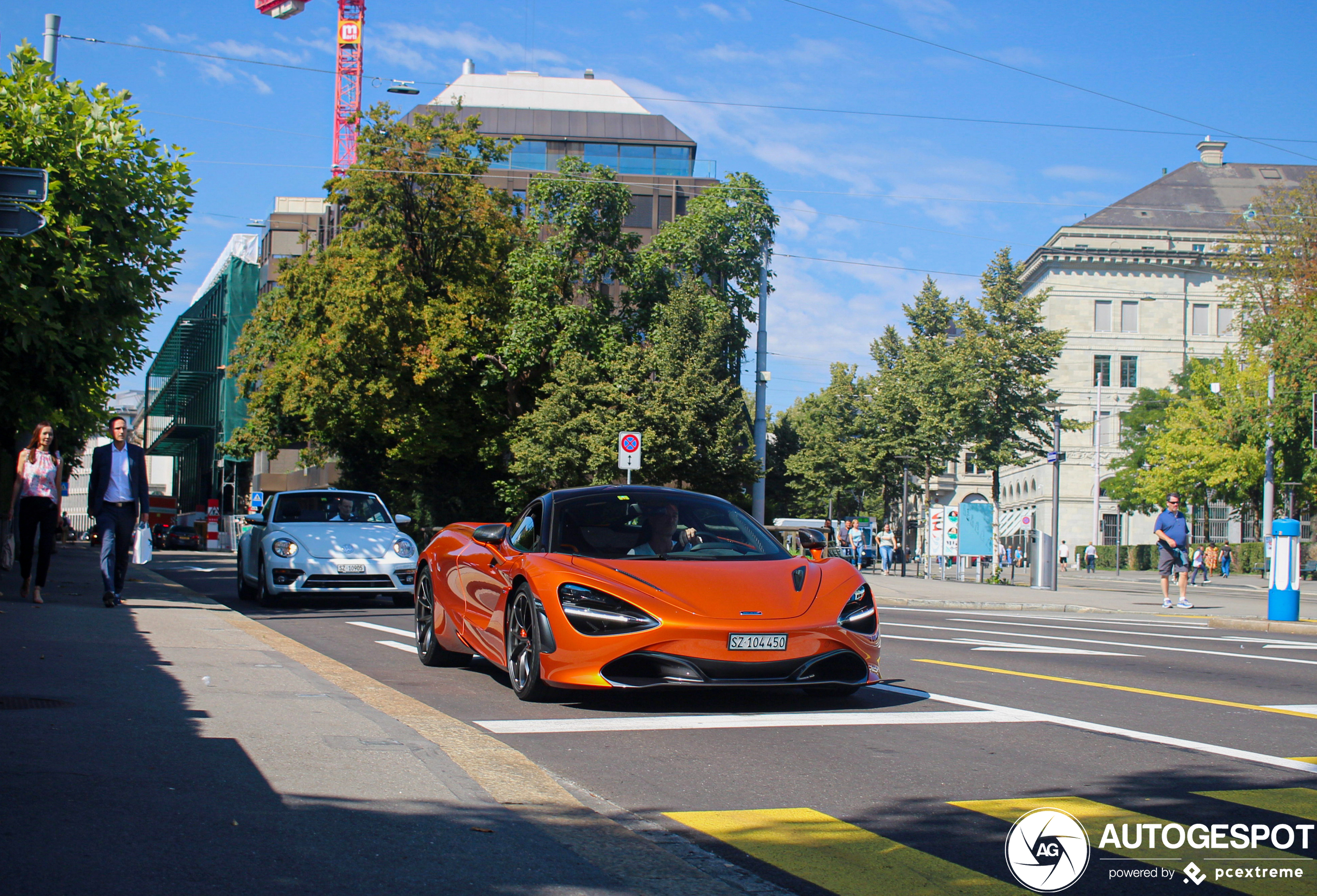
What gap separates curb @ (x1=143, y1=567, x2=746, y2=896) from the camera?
3.73 meters

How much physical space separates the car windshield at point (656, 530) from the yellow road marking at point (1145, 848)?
3.25 m

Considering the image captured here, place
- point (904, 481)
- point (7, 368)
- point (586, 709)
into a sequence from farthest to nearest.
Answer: point (904, 481) < point (7, 368) < point (586, 709)

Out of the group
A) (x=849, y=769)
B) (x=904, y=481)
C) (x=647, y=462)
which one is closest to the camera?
(x=849, y=769)

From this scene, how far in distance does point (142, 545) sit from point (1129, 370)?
8134 cm

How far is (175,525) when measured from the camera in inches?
2586

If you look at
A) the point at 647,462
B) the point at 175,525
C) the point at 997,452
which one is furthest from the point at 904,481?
the point at 175,525

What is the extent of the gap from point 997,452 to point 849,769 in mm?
41187

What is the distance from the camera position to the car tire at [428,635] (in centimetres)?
959

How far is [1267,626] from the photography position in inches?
731

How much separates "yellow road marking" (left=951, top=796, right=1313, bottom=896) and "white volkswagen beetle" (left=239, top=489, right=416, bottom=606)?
11239 millimetres

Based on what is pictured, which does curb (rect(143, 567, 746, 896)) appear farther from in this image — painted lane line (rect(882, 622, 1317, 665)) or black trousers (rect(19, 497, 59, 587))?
painted lane line (rect(882, 622, 1317, 665))

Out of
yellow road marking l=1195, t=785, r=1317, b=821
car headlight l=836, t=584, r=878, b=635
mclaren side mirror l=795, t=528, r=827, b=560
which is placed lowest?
yellow road marking l=1195, t=785, r=1317, b=821

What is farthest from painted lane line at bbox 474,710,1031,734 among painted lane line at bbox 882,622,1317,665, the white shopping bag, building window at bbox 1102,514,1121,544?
building window at bbox 1102,514,1121,544

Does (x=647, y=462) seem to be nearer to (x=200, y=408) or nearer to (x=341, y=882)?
(x=341, y=882)
